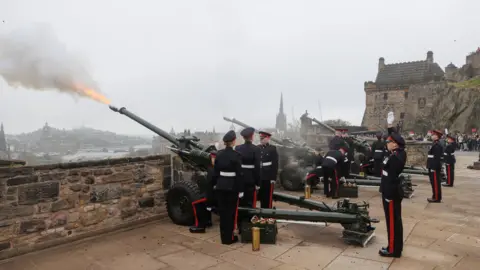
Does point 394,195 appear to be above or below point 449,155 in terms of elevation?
below

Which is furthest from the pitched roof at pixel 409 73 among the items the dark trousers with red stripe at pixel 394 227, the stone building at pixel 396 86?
the dark trousers with red stripe at pixel 394 227

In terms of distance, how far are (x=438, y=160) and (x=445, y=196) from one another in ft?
3.57

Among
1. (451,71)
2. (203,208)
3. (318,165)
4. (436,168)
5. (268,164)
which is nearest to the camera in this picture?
(203,208)

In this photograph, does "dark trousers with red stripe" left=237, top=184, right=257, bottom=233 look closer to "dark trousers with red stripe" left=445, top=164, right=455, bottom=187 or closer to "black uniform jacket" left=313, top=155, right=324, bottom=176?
"black uniform jacket" left=313, top=155, right=324, bottom=176

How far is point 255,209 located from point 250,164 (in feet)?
2.48

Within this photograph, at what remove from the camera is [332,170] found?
811cm

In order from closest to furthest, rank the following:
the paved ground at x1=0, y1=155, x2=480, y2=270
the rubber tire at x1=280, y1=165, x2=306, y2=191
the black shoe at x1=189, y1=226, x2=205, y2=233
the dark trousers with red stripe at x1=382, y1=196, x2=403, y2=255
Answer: the paved ground at x1=0, y1=155, x2=480, y2=270 → the dark trousers with red stripe at x1=382, y1=196, x2=403, y2=255 → the black shoe at x1=189, y1=226, x2=205, y2=233 → the rubber tire at x1=280, y1=165, x2=306, y2=191

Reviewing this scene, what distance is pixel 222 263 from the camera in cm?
412

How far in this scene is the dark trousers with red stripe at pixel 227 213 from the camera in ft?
15.8

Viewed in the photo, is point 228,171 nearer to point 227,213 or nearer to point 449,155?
point 227,213

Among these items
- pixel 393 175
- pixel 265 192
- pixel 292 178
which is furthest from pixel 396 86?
pixel 393 175

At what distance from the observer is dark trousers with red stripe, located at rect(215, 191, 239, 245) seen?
480 cm

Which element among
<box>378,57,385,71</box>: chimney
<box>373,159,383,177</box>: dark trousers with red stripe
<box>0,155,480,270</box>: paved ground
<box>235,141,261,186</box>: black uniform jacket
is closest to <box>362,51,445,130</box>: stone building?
<box>378,57,385,71</box>: chimney

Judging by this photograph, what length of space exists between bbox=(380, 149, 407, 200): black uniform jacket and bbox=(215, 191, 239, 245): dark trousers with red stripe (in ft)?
6.47
